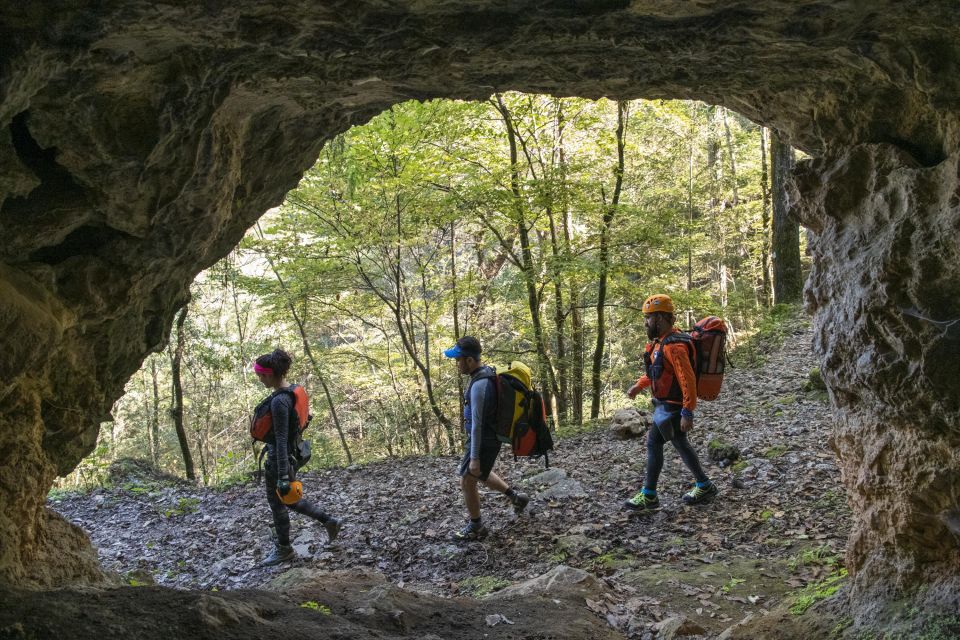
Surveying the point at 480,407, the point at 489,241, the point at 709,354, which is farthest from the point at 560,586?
the point at 489,241

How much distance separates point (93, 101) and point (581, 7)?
9.33ft

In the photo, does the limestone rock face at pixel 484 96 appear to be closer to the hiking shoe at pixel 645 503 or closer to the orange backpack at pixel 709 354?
the orange backpack at pixel 709 354

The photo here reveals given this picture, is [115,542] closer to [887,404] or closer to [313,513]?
A: [313,513]

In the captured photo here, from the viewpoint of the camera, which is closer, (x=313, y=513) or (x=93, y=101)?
(x=93, y=101)

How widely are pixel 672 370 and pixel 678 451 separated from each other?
1004 millimetres

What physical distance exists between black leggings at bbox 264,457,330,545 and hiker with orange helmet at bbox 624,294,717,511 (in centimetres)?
405

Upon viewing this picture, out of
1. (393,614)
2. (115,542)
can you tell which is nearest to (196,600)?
(393,614)

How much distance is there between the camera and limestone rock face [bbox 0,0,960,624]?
3.07 meters

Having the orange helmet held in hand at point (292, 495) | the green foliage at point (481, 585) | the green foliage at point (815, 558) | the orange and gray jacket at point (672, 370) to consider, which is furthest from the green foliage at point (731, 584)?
the orange helmet held in hand at point (292, 495)

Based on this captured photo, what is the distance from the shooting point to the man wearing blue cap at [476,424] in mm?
6691

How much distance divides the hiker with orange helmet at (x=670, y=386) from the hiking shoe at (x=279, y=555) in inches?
177

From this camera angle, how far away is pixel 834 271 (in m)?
4.06

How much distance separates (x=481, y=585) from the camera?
598 centimetres

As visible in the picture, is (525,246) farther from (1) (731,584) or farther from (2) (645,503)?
(1) (731,584)
